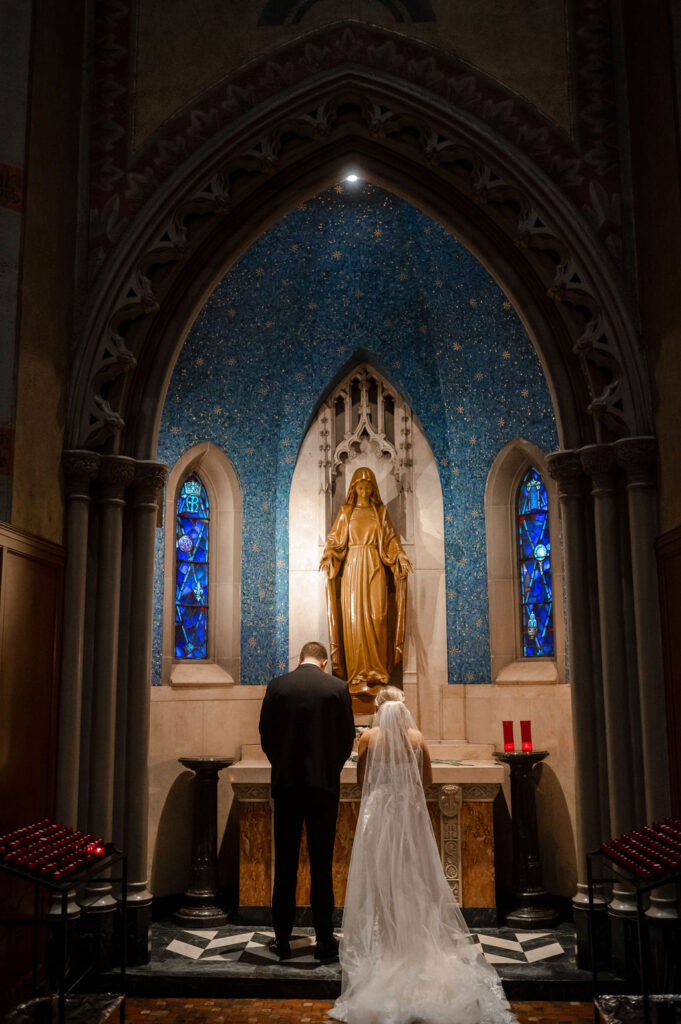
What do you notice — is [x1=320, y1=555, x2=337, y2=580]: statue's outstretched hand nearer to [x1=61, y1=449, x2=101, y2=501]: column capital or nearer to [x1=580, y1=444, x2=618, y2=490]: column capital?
[x1=61, y1=449, x2=101, y2=501]: column capital

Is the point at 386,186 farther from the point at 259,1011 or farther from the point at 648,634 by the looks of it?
the point at 259,1011

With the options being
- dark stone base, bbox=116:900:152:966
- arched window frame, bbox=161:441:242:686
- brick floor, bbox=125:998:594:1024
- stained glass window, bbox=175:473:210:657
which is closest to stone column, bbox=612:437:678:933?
brick floor, bbox=125:998:594:1024

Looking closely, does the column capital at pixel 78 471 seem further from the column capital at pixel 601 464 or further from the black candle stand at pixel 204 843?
the column capital at pixel 601 464

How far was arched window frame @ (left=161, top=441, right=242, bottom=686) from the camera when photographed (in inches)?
324

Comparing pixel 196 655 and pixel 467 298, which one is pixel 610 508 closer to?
pixel 467 298

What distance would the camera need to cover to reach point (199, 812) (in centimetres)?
723

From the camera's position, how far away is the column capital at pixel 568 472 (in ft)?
19.7

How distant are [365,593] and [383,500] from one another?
3.24 feet

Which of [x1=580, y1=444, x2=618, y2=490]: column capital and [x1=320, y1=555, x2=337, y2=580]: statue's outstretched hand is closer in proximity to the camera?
[x1=580, y1=444, x2=618, y2=490]: column capital

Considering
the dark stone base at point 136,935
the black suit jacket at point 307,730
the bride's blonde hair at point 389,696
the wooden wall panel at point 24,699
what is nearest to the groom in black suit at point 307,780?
the black suit jacket at point 307,730

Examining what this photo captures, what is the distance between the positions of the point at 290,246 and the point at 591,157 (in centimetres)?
333

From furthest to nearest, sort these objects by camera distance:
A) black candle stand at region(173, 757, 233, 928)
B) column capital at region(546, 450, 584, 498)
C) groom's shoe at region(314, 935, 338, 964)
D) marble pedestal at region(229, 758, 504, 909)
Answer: black candle stand at region(173, 757, 233, 928) < marble pedestal at region(229, 758, 504, 909) < column capital at region(546, 450, 584, 498) < groom's shoe at region(314, 935, 338, 964)

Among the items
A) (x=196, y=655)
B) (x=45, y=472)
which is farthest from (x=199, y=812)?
(x=45, y=472)

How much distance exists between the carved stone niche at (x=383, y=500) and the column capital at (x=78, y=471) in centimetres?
318
